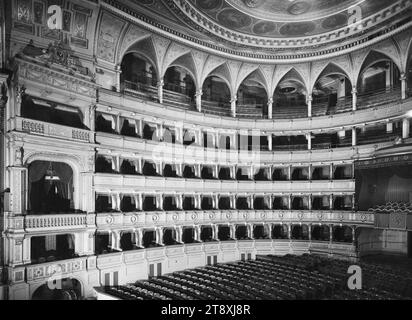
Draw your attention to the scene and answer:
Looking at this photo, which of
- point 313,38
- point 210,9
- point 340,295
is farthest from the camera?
point 313,38

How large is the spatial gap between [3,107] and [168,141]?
30.6 feet

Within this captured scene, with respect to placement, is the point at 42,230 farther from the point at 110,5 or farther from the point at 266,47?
the point at 266,47

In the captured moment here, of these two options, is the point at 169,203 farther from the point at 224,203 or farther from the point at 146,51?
the point at 146,51

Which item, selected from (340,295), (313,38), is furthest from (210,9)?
(340,295)

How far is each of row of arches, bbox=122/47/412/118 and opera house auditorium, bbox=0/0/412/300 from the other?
0.40 feet

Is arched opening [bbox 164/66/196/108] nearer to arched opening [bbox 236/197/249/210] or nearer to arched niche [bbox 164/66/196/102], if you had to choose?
arched niche [bbox 164/66/196/102]

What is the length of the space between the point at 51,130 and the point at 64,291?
712 cm

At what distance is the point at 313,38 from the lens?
21.3 meters

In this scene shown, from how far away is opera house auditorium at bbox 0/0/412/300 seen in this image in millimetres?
12680

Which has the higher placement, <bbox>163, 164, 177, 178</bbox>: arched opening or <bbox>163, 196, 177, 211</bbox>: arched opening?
<bbox>163, 164, 177, 178</bbox>: arched opening

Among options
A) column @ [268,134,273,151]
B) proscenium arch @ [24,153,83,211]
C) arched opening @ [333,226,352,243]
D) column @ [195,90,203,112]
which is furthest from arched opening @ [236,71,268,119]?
proscenium arch @ [24,153,83,211]

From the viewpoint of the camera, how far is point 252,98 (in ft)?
81.5

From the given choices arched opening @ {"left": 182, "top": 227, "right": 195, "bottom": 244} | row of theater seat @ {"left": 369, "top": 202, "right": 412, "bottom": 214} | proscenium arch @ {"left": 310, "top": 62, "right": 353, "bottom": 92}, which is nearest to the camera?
row of theater seat @ {"left": 369, "top": 202, "right": 412, "bottom": 214}
